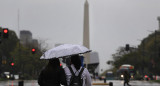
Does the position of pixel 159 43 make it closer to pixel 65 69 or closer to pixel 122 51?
pixel 122 51

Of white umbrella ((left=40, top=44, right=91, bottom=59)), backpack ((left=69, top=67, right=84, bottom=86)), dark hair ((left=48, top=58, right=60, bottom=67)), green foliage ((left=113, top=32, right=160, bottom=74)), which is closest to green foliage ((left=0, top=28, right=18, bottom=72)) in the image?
green foliage ((left=113, top=32, right=160, bottom=74))

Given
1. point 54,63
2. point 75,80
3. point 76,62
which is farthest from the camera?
point 54,63

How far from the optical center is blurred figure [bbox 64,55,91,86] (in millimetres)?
6676

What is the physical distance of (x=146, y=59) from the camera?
100250 millimetres

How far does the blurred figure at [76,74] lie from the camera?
6.68 meters

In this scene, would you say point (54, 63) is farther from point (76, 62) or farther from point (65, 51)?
point (76, 62)

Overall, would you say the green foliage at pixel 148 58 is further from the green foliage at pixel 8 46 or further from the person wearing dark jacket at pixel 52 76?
the person wearing dark jacket at pixel 52 76

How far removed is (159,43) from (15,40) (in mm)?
34877

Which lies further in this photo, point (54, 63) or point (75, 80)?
point (54, 63)

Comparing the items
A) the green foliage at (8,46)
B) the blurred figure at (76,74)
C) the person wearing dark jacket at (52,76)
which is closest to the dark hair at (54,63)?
the person wearing dark jacket at (52,76)

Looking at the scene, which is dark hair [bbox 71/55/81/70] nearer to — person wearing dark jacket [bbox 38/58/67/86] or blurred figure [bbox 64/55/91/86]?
blurred figure [bbox 64/55/91/86]

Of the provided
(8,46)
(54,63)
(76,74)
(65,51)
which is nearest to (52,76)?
(54,63)

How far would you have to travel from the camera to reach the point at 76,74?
6746 mm

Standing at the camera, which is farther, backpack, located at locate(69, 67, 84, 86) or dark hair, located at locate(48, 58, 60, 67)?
dark hair, located at locate(48, 58, 60, 67)
